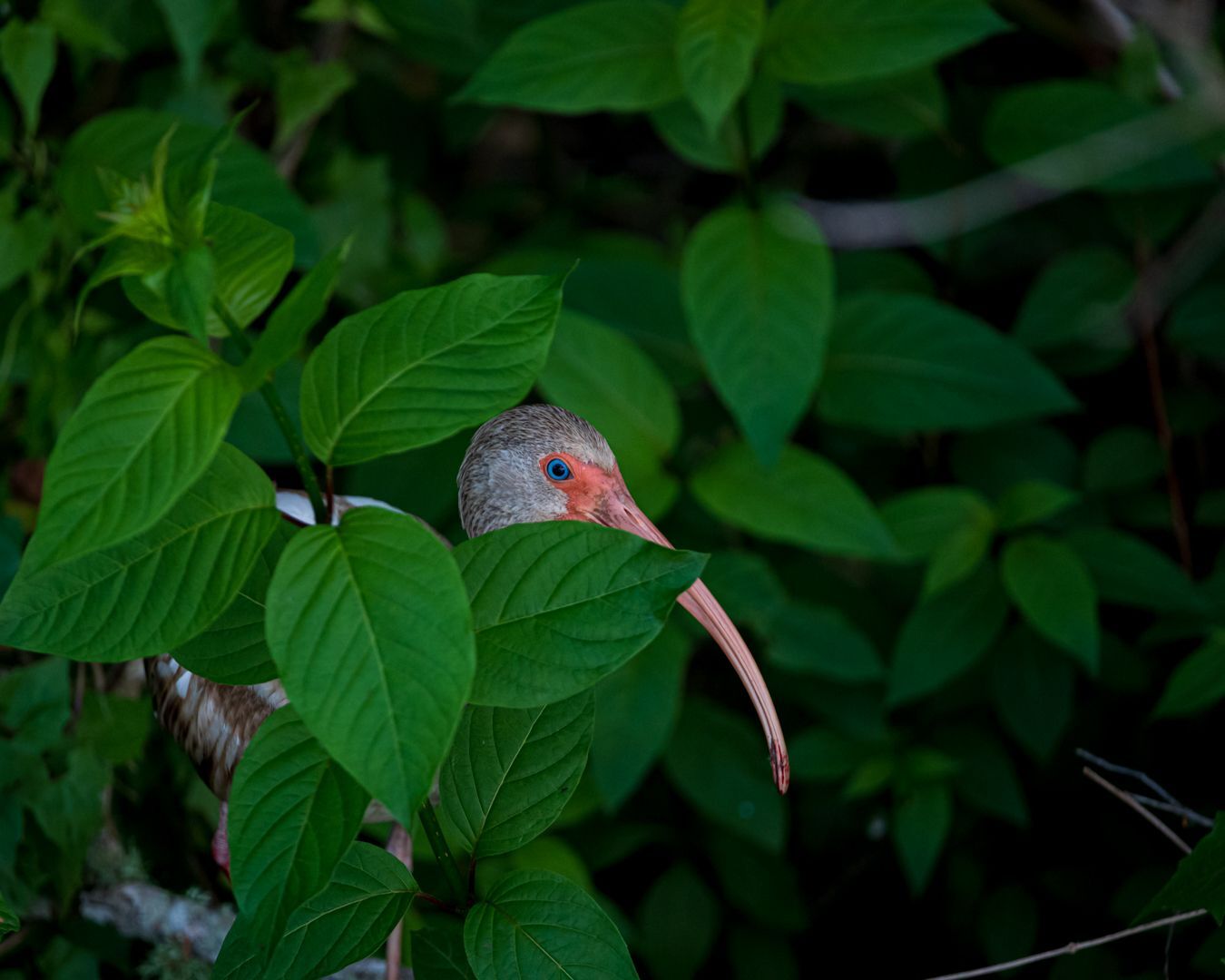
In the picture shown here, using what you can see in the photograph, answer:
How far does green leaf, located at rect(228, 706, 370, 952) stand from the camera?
3.21ft

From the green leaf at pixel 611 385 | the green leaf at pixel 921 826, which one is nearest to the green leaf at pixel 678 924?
the green leaf at pixel 921 826

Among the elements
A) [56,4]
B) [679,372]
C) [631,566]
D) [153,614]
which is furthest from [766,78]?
[153,614]

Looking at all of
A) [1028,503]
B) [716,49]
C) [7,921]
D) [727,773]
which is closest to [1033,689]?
[1028,503]

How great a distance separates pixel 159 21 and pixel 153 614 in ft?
8.34

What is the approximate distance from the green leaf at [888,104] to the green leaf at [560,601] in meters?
2.22

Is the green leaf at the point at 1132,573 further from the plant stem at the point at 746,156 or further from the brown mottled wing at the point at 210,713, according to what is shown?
the brown mottled wing at the point at 210,713

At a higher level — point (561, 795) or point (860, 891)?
point (561, 795)

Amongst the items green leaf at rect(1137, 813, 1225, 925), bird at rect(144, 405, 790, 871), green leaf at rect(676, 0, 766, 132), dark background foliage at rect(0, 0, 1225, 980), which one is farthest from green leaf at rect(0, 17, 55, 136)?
green leaf at rect(1137, 813, 1225, 925)

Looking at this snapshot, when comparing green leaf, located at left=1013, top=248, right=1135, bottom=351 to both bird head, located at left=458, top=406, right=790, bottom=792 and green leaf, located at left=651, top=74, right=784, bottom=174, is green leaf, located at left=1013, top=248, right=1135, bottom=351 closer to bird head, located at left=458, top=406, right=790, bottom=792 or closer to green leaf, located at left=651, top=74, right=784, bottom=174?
green leaf, located at left=651, top=74, right=784, bottom=174

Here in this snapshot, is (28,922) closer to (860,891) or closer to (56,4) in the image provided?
(56,4)

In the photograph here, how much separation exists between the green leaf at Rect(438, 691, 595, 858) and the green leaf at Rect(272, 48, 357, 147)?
6.96ft

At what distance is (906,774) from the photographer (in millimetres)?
2996

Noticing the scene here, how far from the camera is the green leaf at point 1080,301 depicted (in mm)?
3119

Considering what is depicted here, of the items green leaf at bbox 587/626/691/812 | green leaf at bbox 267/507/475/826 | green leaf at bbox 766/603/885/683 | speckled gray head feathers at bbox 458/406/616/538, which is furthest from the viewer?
green leaf at bbox 766/603/885/683
